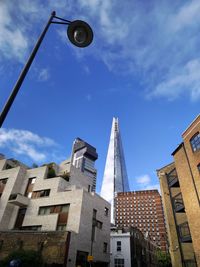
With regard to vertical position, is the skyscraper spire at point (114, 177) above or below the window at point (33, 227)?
above

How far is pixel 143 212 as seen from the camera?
12194 cm

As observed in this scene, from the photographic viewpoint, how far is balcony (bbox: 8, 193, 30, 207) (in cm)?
2827

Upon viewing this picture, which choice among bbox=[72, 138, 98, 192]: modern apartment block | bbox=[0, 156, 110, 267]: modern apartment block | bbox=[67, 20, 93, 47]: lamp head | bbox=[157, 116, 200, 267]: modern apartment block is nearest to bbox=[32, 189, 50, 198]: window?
bbox=[0, 156, 110, 267]: modern apartment block

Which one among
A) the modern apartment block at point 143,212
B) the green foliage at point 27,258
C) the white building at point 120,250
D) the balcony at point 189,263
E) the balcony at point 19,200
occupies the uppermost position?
the modern apartment block at point 143,212

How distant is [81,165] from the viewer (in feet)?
518

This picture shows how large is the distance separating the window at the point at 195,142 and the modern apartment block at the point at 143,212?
4114 inches

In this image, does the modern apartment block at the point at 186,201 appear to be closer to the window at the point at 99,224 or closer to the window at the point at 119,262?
the window at the point at 99,224

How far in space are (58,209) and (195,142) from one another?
761 inches

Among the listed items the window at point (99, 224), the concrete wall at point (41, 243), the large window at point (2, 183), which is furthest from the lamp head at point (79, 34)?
the large window at point (2, 183)

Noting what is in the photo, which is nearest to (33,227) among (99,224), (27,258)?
(27,258)

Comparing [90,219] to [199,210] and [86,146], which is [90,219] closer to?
[199,210]

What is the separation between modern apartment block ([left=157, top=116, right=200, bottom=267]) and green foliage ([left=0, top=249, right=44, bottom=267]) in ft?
50.8

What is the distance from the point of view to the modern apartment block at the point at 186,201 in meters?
18.9

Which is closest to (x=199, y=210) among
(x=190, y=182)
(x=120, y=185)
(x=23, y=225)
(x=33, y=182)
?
(x=190, y=182)
